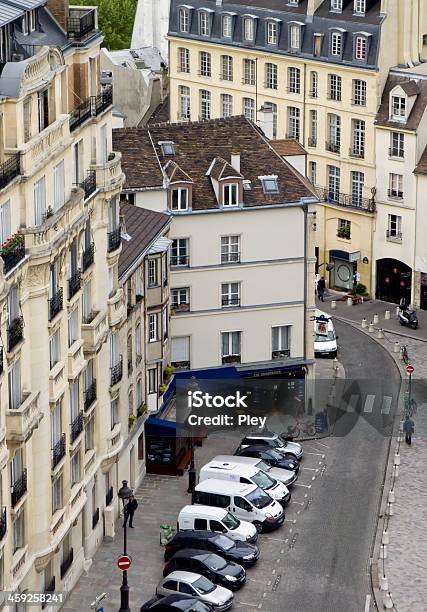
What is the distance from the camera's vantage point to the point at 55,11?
3337 inches

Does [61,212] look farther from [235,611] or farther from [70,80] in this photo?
[235,611]

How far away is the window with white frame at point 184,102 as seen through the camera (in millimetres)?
152750

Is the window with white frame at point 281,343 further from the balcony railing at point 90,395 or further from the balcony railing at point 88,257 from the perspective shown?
the balcony railing at point 88,257

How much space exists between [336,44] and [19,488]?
223 feet

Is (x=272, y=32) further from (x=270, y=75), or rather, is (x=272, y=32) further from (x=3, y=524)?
(x=3, y=524)

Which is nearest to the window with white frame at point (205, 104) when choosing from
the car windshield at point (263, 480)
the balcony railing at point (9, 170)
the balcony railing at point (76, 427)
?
the car windshield at point (263, 480)

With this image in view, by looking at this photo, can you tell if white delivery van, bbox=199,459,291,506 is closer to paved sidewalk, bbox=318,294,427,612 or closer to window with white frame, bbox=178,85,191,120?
paved sidewalk, bbox=318,294,427,612

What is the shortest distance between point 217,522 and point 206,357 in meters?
19.7

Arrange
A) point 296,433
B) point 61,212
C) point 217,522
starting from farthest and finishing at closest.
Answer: point 296,433 < point 217,522 < point 61,212

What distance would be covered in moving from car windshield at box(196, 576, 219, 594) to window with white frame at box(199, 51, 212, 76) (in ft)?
227

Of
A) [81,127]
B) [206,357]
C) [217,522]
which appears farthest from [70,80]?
[206,357]

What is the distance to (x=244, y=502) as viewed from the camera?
9738 cm

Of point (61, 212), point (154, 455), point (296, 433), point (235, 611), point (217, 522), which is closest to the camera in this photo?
point (61, 212)

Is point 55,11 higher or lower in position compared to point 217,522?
higher
